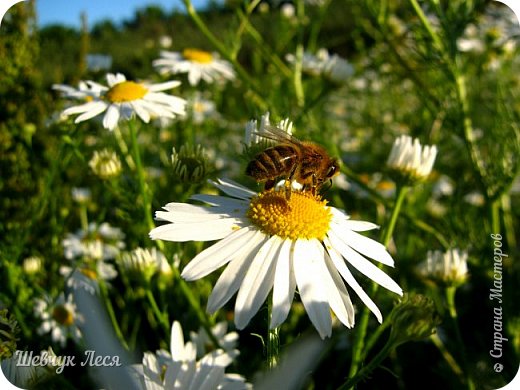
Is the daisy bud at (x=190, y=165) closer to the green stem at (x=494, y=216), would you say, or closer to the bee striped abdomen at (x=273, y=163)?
the bee striped abdomen at (x=273, y=163)

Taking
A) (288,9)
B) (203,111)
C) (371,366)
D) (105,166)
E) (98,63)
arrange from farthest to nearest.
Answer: (203,111) < (288,9) < (98,63) < (105,166) < (371,366)

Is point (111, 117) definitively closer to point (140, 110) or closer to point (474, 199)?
point (140, 110)

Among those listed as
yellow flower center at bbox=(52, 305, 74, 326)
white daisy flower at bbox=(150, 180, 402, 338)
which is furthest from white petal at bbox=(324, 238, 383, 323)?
yellow flower center at bbox=(52, 305, 74, 326)

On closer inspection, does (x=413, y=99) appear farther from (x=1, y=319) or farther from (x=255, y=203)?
(x=1, y=319)

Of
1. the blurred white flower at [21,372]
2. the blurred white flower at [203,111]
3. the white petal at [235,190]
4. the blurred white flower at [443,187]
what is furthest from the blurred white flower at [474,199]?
the blurred white flower at [21,372]

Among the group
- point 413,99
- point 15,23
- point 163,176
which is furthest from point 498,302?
point 413,99

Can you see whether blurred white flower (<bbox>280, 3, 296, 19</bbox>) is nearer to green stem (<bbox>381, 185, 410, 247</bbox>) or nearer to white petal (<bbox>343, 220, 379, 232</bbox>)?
green stem (<bbox>381, 185, 410, 247</bbox>)

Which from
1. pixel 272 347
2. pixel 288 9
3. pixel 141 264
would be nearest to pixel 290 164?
pixel 272 347
